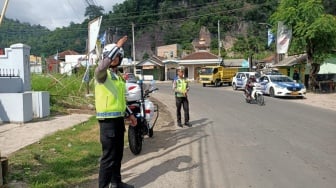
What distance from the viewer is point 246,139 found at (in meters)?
10.0

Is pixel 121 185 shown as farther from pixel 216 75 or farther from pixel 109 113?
pixel 216 75

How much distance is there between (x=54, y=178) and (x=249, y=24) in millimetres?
95122

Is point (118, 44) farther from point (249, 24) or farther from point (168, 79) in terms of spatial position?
point (249, 24)

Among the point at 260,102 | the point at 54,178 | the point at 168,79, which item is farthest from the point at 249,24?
the point at 54,178

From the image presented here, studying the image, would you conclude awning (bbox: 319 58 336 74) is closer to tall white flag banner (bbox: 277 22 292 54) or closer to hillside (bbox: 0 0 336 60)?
tall white flag banner (bbox: 277 22 292 54)

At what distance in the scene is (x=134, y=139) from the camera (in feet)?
26.6

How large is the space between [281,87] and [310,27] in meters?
5.07

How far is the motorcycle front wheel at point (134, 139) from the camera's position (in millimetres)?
8062

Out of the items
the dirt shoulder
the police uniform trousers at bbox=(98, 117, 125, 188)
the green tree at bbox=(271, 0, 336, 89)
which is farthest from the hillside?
the police uniform trousers at bbox=(98, 117, 125, 188)

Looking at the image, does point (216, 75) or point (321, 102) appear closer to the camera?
point (321, 102)

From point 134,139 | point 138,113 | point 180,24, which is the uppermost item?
point 180,24

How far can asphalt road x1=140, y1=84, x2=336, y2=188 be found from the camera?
625 cm

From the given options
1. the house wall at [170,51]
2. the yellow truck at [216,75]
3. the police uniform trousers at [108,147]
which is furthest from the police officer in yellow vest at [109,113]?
the house wall at [170,51]

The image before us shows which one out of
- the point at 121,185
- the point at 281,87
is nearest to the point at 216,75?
the point at 281,87
